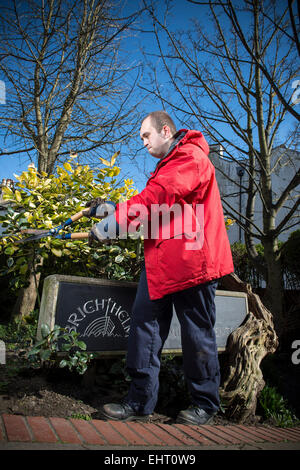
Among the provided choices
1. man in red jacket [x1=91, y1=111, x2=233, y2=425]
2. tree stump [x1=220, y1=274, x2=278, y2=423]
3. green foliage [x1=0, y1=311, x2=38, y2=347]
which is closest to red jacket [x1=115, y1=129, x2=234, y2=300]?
man in red jacket [x1=91, y1=111, x2=233, y2=425]

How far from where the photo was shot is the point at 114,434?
1.69 metres

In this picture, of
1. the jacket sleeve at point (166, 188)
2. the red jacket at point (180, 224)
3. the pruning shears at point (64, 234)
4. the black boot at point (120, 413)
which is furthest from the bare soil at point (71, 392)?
the jacket sleeve at point (166, 188)

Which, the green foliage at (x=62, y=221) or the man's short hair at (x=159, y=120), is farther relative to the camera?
the green foliage at (x=62, y=221)

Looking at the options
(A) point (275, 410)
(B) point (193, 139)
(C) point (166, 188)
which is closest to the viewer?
(C) point (166, 188)

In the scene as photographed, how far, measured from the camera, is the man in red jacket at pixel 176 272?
1.92m

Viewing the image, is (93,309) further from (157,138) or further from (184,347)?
(157,138)

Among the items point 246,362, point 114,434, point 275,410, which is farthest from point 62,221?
point 275,410

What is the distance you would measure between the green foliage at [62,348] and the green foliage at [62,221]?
0.79 m

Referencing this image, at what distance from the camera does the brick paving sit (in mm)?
1528

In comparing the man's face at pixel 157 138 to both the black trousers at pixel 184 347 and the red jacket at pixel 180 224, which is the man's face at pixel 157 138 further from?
the black trousers at pixel 184 347

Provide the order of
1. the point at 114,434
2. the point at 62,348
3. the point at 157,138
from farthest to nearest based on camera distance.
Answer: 1. the point at 157,138
2. the point at 62,348
3. the point at 114,434

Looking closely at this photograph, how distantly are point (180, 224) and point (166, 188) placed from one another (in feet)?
0.78

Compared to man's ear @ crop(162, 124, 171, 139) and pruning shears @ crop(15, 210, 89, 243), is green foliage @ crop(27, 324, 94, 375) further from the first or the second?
man's ear @ crop(162, 124, 171, 139)

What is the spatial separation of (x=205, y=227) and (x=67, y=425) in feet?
4.42
